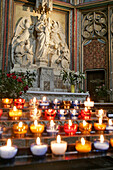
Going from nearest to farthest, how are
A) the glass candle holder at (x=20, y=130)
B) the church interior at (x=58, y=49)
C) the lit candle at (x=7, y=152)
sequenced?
1. the lit candle at (x=7, y=152)
2. the glass candle holder at (x=20, y=130)
3. the church interior at (x=58, y=49)

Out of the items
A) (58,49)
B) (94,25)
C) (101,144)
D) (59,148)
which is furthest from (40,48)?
(59,148)

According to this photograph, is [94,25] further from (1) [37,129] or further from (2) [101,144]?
(2) [101,144]

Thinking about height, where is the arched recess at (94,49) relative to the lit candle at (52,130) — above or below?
above

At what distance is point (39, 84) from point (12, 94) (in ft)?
15.5

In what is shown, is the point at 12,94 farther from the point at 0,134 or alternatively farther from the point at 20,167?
the point at 20,167

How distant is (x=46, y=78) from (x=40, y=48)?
165cm

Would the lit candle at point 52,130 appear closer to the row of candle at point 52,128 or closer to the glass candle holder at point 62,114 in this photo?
the row of candle at point 52,128

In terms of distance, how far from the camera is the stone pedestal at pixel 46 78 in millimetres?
9594

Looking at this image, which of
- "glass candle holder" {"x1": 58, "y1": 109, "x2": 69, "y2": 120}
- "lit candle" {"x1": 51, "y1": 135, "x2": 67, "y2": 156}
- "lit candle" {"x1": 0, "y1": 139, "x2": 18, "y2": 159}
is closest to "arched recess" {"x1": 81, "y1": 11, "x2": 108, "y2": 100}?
"glass candle holder" {"x1": 58, "y1": 109, "x2": 69, "y2": 120}

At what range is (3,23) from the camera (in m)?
10.0

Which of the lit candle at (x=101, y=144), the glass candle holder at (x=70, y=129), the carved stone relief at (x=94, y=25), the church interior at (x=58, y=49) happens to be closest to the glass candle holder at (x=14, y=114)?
the glass candle holder at (x=70, y=129)

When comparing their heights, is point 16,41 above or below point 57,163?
above

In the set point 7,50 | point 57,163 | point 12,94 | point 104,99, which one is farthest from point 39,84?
point 57,163

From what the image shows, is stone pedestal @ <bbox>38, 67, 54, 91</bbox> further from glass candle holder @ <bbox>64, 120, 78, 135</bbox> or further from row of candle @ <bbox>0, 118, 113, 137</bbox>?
glass candle holder @ <bbox>64, 120, 78, 135</bbox>
